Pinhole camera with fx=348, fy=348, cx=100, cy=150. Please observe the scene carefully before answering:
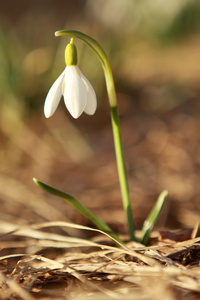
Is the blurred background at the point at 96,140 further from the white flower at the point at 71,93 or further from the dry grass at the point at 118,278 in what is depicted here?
the white flower at the point at 71,93

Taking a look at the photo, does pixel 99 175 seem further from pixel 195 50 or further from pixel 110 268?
pixel 195 50

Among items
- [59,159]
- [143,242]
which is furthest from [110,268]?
[59,159]

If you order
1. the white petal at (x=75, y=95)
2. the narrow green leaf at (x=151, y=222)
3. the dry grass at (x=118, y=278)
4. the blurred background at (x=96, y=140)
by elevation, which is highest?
the blurred background at (x=96, y=140)

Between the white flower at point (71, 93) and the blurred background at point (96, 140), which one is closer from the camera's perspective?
the white flower at point (71, 93)

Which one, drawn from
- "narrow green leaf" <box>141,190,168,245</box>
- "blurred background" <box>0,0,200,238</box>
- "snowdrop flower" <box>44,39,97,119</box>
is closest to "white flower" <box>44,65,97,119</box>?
"snowdrop flower" <box>44,39,97,119</box>


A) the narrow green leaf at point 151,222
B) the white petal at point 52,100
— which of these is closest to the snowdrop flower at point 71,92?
the white petal at point 52,100

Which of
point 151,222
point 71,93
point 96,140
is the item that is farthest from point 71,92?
point 96,140
